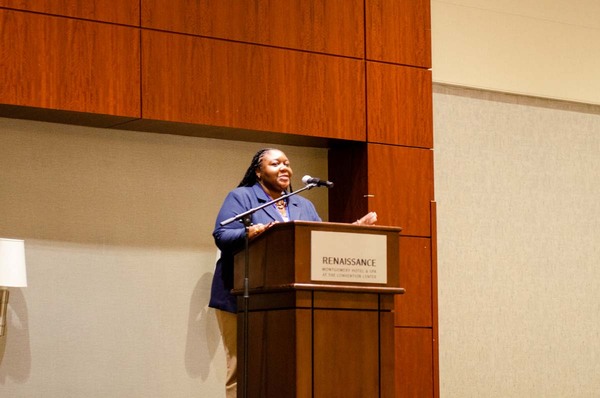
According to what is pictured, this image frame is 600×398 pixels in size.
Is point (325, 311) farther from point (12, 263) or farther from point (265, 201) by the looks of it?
point (12, 263)

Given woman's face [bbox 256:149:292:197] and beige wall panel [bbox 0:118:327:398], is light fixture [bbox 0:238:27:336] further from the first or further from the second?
woman's face [bbox 256:149:292:197]

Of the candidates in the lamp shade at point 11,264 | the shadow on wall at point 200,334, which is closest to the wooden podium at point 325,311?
the lamp shade at point 11,264

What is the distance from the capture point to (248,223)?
162 inches

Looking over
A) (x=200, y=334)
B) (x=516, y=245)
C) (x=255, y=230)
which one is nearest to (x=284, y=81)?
(x=200, y=334)

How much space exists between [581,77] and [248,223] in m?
4.19

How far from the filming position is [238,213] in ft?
15.2

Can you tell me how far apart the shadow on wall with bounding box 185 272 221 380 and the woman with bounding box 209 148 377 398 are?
99 centimetres

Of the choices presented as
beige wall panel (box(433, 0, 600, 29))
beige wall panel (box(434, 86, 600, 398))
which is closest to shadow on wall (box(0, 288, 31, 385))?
beige wall panel (box(434, 86, 600, 398))

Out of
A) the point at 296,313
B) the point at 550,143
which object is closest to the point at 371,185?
the point at 550,143

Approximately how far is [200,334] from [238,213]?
1.41 meters

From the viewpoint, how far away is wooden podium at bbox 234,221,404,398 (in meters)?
3.83

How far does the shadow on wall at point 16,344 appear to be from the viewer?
17.2 ft

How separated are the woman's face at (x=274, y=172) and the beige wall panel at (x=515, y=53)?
2.28m

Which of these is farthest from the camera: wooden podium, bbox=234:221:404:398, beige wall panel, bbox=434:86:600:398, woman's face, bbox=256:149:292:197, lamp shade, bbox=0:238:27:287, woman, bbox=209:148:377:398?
beige wall panel, bbox=434:86:600:398
